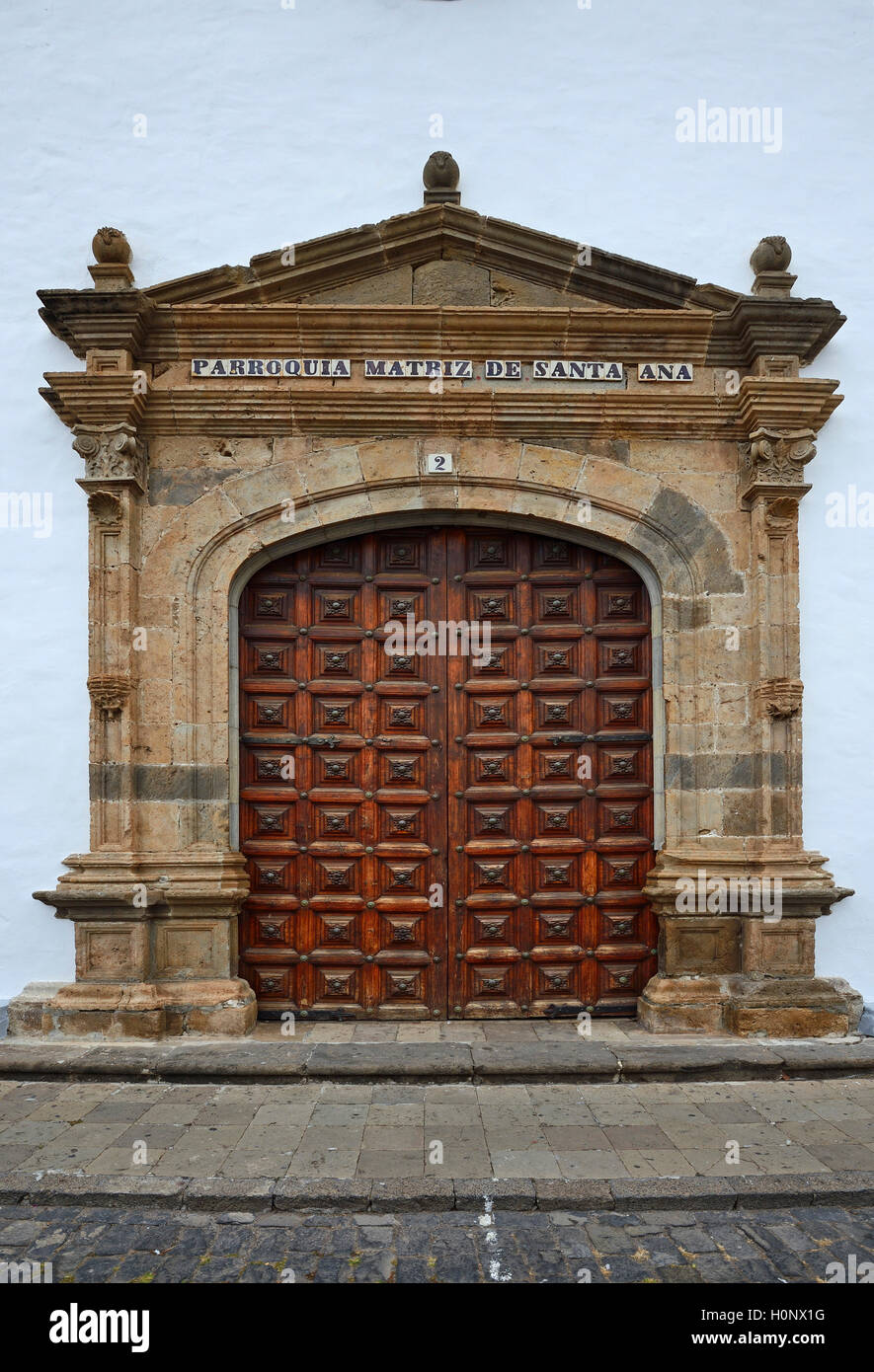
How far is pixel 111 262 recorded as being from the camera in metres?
5.62

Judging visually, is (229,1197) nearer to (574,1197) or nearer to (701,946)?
(574,1197)

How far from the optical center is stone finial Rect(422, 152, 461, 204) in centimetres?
575

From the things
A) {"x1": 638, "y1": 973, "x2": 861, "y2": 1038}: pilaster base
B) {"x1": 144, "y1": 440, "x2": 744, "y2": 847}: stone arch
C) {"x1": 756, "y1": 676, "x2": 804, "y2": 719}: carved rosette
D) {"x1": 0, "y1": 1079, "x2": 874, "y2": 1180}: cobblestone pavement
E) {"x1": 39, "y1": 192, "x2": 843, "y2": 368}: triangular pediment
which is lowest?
{"x1": 0, "y1": 1079, "x2": 874, "y2": 1180}: cobblestone pavement

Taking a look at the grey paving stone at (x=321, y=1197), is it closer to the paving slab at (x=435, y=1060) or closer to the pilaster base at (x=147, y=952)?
the paving slab at (x=435, y=1060)

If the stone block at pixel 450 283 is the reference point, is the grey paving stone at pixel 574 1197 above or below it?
below

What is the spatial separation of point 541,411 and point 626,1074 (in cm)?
380

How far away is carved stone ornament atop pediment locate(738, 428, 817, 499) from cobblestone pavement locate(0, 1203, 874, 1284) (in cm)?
381

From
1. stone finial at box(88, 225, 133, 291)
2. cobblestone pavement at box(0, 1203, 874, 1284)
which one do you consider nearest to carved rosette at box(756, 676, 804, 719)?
cobblestone pavement at box(0, 1203, 874, 1284)

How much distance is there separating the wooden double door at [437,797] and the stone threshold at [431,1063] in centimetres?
66

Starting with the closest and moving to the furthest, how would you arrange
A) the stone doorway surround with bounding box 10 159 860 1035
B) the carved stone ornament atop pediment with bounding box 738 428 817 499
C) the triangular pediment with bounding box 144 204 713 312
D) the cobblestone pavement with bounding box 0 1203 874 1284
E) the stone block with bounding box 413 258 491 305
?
the cobblestone pavement with bounding box 0 1203 874 1284 < the stone doorway surround with bounding box 10 159 860 1035 < the carved stone ornament atop pediment with bounding box 738 428 817 499 < the triangular pediment with bounding box 144 204 713 312 < the stone block with bounding box 413 258 491 305

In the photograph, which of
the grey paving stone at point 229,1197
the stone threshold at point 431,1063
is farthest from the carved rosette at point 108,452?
the grey paving stone at point 229,1197

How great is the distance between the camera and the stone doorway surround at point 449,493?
5.42m

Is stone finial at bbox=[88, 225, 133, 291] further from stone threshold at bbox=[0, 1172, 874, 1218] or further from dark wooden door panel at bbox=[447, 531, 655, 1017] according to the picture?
stone threshold at bbox=[0, 1172, 874, 1218]

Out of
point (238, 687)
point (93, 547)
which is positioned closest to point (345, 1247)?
point (238, 687)
